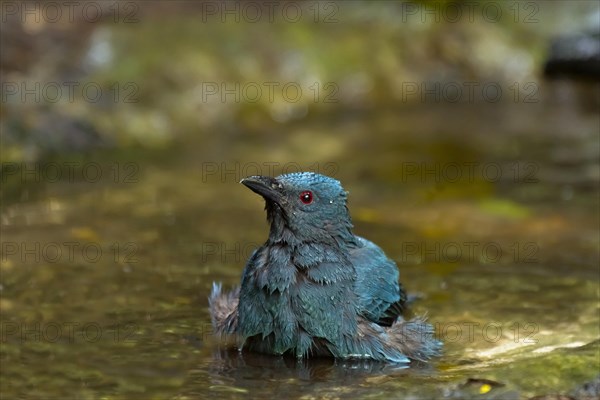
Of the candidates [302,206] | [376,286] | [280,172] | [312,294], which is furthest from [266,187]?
[280,172]

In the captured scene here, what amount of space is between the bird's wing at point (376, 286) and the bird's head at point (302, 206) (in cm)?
33

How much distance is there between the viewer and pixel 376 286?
20.2 feet

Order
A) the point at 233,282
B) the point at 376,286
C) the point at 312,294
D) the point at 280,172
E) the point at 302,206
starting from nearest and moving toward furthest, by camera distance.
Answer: the point at 312,294 < the point at 302,206 < the point at 376,286 < the point at 233,282 < the point at 280,172

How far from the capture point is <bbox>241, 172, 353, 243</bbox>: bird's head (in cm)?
591

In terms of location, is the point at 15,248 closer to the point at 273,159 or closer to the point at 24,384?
the point at 24,384

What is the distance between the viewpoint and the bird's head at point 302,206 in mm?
5910

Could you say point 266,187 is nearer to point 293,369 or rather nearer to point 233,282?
point 293,369

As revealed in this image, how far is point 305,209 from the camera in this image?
5945 mm

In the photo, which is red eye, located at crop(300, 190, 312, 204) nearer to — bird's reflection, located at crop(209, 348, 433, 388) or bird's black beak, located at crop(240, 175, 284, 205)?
bird's black beak, located at crop(240, 175, 284, 205)

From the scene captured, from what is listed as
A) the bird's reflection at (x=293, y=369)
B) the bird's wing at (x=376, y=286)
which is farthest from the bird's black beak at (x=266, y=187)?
the bird's reflection at (x=293, y=369)

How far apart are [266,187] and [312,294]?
2.27 ft

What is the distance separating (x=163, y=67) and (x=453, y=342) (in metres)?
7.85

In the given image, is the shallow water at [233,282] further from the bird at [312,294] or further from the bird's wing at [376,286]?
the bird's wing at [376,286]

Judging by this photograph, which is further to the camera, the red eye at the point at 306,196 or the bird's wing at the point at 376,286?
the bird's wing at the point at 376,286
